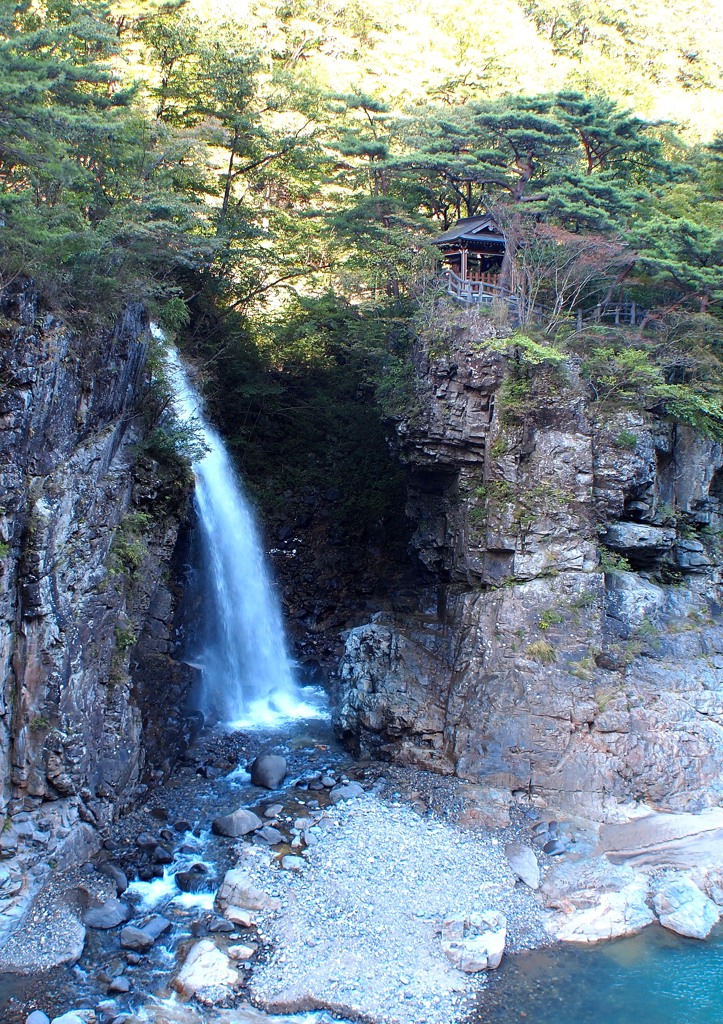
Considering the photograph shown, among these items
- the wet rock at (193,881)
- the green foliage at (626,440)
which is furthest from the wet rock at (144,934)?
the green foliage at (626,440)

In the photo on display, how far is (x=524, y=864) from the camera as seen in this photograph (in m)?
13.1

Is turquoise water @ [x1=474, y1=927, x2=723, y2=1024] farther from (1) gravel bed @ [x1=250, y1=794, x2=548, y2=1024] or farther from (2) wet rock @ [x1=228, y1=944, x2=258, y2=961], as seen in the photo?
(2) wet rock @ [x1=228, y1=944, x2=258, y2=961]

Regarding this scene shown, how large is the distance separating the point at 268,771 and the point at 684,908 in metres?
7.86

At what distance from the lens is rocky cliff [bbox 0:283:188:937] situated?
11688 millimetres

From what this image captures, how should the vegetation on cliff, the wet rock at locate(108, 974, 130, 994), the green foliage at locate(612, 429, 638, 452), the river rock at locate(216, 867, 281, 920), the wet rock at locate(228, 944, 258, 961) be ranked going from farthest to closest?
the green foliage at locate(612, 429, 638, 452) < the vegetation on cliff < the river rock at locate(216, 867, 281, 920) < the wet rock at locate(228, 944, 258, 961) < the wet rock at locate(108, 974, 130, 994)

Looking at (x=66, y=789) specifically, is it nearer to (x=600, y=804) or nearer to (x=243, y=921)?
(x=243, y=921)

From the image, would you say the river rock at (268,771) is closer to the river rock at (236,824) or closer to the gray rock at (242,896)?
the river rock at (236,824)

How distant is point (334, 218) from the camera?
20.5 meters

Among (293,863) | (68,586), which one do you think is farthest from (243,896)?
(68,586)

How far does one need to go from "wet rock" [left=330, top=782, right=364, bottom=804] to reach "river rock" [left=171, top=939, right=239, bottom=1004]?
4348 millimetres

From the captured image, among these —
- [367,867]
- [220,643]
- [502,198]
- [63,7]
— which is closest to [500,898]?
[367,867]

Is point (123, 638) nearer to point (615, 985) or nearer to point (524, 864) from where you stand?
point (524, 864)

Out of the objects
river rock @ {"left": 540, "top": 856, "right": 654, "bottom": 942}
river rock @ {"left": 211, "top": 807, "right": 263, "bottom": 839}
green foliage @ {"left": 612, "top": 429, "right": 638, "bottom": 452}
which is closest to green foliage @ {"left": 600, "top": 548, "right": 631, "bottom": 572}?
green foliage @ {"left": 612, "top": 429, "right": 638, "bottom": 452}

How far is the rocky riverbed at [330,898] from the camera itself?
10.1 m
